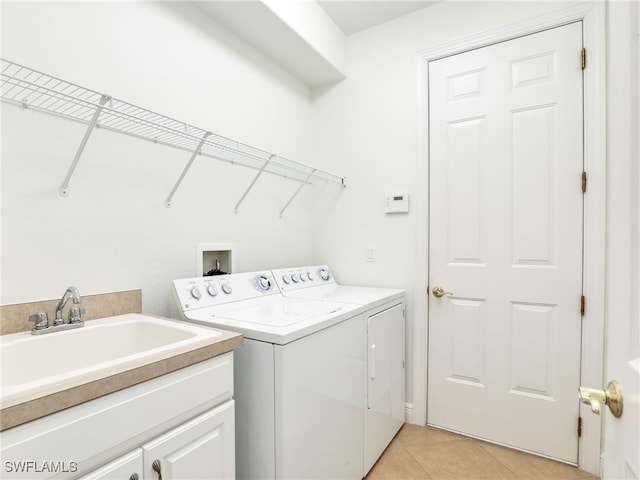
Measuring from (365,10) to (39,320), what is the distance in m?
2.47

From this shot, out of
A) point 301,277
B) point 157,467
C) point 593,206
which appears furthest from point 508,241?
point 157,467

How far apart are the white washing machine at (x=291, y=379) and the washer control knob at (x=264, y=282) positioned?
0.56 ft

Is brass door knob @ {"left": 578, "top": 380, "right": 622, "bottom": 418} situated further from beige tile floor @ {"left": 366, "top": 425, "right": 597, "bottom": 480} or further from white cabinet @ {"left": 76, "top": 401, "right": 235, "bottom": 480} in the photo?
beige tile floor @ {"left": 366, "top": 425, "right": 597, "bottom": 480}

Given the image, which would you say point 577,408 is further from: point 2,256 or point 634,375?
point 2,256

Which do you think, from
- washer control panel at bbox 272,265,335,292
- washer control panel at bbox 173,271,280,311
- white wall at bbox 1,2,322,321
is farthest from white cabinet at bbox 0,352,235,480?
washer control panel at bbox 272,265,335,292

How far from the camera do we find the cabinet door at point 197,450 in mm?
916

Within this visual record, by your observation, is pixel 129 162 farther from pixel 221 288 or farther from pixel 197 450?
pixel 197 450

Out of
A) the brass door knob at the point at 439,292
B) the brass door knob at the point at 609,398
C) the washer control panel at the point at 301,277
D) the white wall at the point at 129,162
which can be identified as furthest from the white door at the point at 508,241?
the brass door knob at the point at 609,398

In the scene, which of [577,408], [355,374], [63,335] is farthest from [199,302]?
[577,408]

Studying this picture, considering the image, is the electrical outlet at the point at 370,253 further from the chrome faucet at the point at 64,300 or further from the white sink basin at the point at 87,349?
the chrome faucet at the point at 64,300

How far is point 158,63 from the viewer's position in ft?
5.31

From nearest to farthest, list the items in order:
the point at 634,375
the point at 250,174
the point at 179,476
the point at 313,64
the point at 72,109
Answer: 1. the point at 634,375
2. the point at 179,476
3. the point at 72,109
4. the point at 250,174
5. the point at 313,64

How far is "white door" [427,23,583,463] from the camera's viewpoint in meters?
1.86

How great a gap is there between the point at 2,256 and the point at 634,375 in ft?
5.54
